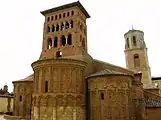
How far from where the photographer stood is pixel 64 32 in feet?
80.5

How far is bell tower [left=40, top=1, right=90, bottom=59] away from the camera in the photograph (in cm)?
2358

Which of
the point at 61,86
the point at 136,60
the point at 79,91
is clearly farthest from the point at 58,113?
the point at 136,60

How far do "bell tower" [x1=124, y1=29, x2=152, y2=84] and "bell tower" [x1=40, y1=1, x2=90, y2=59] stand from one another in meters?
13.6

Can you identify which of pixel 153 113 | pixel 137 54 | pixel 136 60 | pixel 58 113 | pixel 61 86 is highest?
pixel 137 54

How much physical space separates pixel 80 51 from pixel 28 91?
327 inches

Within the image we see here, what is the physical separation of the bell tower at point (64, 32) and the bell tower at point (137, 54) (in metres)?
13.6

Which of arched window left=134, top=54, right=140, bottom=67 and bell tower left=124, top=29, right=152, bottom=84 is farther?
arched window left=134, top=54, right=140, bottom=67

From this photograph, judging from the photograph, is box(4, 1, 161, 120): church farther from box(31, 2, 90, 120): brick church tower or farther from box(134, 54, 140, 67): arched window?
box(134, 54, 140, 67): arched window

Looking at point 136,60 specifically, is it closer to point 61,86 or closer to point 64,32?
point 64,32

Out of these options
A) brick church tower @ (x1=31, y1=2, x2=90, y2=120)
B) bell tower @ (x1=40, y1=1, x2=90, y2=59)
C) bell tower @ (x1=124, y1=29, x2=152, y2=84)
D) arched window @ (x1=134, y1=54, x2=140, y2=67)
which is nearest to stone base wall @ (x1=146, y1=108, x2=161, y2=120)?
brick church tower @ (x1=31, y1=2, x2=90, y2=120)

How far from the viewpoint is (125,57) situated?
126ft

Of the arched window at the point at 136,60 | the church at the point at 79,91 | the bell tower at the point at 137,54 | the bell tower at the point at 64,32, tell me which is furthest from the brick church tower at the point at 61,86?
the arched window at the point at 136,60

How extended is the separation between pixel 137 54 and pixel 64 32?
57.9 feet

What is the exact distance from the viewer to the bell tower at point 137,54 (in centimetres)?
3622
